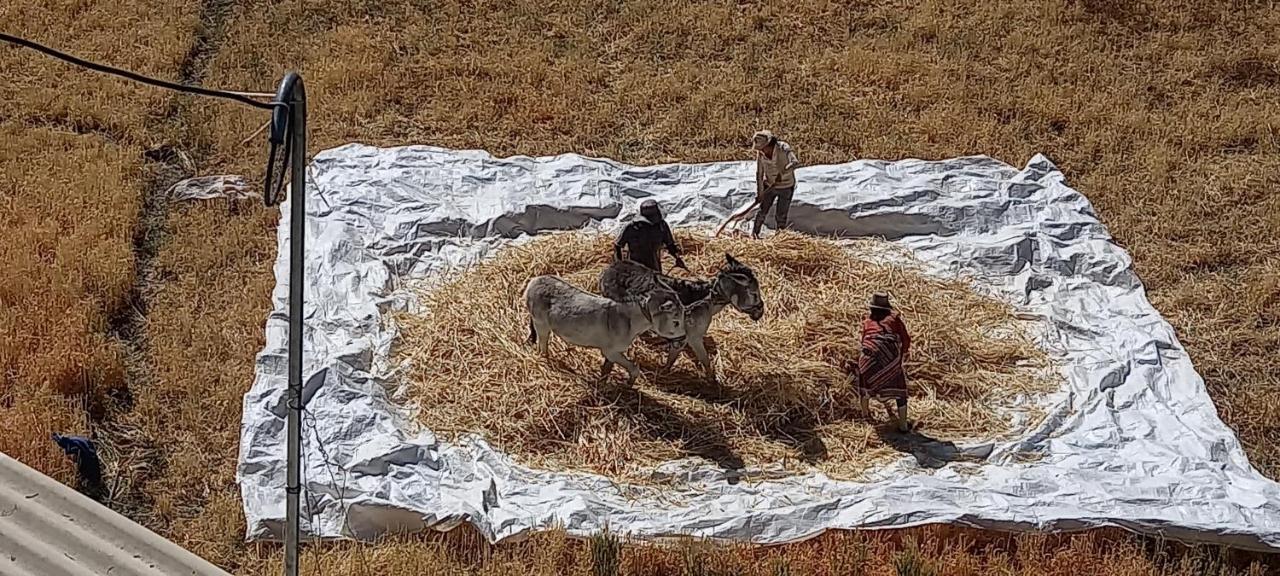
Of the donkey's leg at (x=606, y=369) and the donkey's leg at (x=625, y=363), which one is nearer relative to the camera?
the donkey's leg at (x=625, y=363)

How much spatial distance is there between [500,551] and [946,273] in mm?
3677

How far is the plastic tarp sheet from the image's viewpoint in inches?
220

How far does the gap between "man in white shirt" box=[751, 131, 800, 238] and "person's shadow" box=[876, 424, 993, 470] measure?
79.2 inches

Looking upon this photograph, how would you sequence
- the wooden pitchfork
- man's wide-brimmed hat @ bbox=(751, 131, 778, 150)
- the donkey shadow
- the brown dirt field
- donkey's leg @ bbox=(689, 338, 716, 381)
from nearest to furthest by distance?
the brown dirt field, the donkey shadow, donkey's leg @ bbox=(689, 338, 716, 381), man's wide-brimmed hat @ bbox=(751, 131, 778, 150), the wooden pitchfork

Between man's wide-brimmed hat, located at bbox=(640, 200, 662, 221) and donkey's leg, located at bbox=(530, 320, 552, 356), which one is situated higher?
man's wide-brimmed hat, located at bbox=(640, 200, 662, 221)

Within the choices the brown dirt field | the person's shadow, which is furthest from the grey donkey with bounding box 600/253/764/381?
the brown dirt field

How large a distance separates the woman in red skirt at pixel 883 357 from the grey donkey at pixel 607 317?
87 centimetres

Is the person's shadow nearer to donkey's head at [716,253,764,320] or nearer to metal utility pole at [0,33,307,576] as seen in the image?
donkey's head at [716,253,764,320]

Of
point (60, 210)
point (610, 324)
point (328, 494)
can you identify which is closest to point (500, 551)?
point (328, 494)

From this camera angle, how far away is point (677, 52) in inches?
451

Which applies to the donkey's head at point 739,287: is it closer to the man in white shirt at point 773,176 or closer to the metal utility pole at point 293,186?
the man in white shirt at point 773,176

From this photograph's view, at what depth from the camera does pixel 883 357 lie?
6.00 meters

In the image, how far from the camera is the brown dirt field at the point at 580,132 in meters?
5.96

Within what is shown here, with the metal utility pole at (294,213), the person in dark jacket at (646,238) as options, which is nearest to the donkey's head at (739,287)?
the person in dark jacket at (646,238)
